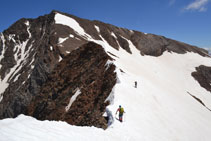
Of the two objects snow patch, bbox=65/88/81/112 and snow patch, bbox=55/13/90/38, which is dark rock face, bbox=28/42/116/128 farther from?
snow patch, bbox=55/13/90/38

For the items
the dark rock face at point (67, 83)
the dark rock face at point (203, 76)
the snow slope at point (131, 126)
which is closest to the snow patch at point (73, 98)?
the dark rock face at point (67, 83)

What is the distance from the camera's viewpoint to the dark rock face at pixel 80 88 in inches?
619

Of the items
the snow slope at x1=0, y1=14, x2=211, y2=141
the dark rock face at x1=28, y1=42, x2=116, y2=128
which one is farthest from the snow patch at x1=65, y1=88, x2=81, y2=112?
the snow slope at x1=0, y1=14, x2=211, y2=141

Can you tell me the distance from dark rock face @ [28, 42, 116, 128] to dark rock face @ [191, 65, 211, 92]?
45.1 metres

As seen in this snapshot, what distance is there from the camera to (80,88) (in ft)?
65.0

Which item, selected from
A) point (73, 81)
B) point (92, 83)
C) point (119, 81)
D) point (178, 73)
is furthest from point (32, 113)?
point (178, 73)

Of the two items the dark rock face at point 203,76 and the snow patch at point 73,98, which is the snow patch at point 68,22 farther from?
the dark rock face at point 203,76

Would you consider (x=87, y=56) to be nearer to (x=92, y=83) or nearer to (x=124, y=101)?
(x=92, y=83)

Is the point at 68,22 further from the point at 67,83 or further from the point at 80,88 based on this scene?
the point at 80,88

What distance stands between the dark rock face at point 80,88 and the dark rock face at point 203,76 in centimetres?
4508

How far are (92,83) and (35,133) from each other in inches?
502

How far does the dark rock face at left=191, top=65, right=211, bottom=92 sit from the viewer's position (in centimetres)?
5134

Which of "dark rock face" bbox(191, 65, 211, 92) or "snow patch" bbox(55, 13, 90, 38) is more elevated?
"snow patch" bbox(55, 13, 90, 38)

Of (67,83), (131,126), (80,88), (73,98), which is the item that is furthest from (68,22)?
(131,126)
